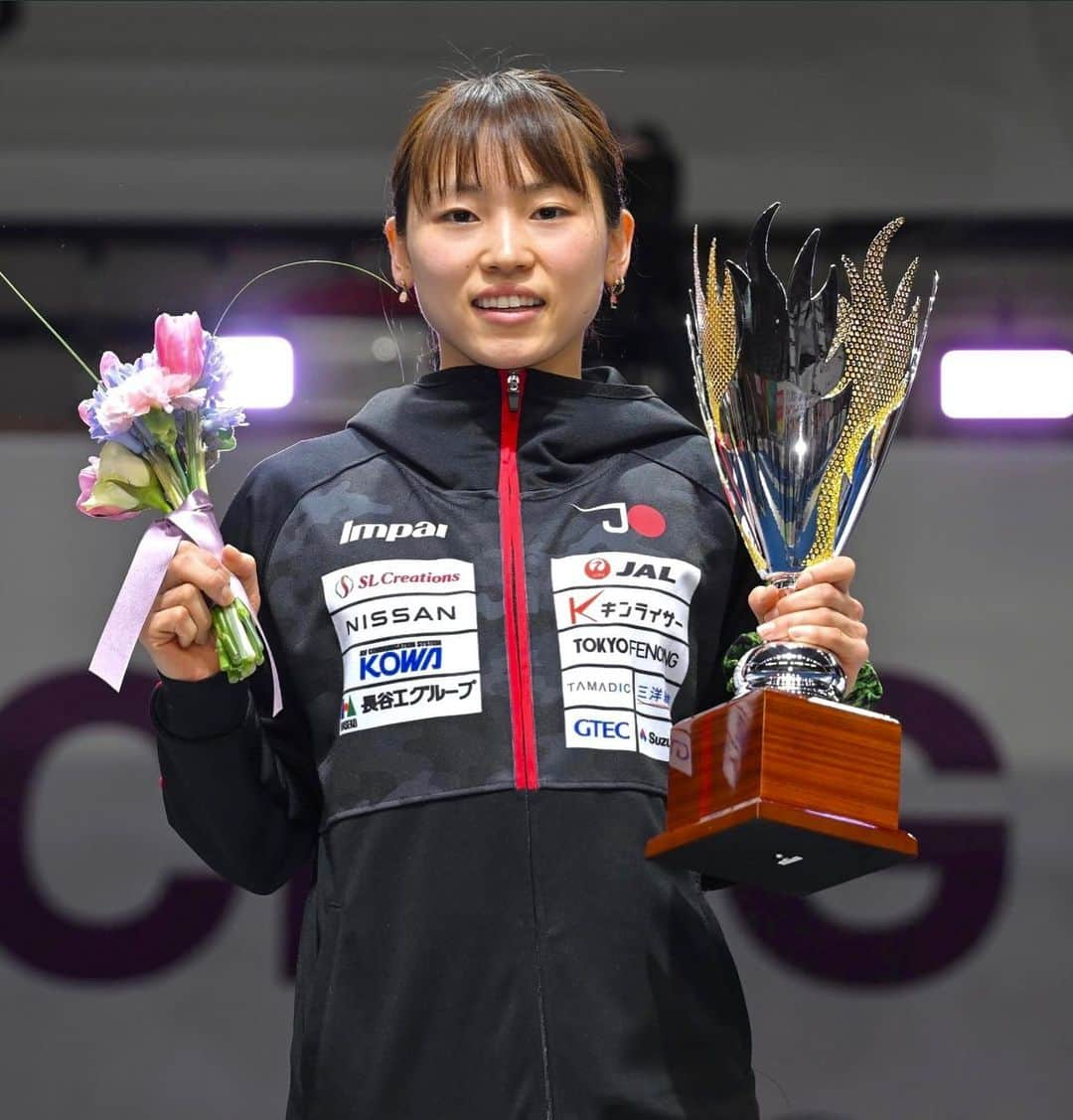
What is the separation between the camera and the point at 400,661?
1581 millimetres

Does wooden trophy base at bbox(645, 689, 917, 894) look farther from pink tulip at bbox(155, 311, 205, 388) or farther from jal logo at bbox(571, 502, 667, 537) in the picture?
pink tulip at bbox(155, 311, 205, 388)

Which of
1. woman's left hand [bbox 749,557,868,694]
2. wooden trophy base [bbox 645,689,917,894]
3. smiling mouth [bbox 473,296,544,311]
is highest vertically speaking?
smiling mouth [bbox 473,296,544,311]

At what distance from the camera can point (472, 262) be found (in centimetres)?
165

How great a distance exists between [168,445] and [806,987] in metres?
1.39

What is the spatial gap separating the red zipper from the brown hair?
0.56 ft

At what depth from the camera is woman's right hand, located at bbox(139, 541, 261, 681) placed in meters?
1.51

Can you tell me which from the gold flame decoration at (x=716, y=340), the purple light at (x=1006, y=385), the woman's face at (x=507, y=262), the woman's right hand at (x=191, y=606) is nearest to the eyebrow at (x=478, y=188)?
the woman's face at (x=507, y=262)

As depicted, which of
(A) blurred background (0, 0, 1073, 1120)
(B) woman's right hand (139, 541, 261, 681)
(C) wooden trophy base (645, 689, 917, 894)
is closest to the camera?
(C) wooden trophy base (645, 689, 917, 894)

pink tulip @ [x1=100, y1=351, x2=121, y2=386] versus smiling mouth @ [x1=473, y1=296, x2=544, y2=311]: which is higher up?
smiling mouth @ [x1=473, y1=296, x2=544, y2=311]

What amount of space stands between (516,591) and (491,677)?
0.07 metres

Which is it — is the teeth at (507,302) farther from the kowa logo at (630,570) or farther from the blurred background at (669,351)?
the blurred background at (669,351)

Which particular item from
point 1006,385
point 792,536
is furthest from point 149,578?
point 1006,385

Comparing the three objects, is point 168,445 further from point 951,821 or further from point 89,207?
point 951,821

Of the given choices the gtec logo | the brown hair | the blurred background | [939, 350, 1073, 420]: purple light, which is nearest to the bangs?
the brown hair
